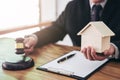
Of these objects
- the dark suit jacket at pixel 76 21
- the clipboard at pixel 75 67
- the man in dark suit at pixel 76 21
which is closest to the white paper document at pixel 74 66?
the clipboard at pixel 75 67

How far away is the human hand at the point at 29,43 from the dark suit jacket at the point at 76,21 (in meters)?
0.06

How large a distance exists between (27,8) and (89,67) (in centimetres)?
180

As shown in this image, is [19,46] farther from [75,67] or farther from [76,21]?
[76,21]

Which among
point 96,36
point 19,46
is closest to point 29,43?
point 19,46

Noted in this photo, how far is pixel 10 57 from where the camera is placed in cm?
116

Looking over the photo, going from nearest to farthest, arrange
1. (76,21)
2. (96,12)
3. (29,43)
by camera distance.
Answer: (29,43)
(96,12)
(76,21)

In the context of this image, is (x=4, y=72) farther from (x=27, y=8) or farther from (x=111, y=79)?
(x=27, y=8)

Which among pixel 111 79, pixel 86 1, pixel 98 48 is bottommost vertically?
pixel 111 79

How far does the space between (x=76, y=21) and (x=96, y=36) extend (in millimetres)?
773

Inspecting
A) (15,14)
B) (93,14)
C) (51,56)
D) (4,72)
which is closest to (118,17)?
(93,14)

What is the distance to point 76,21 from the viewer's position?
1659 millimetres

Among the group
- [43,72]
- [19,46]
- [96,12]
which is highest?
[96,12]

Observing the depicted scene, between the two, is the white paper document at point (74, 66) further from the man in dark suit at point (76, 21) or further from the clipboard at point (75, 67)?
the man in dark suit at point (76, 21)

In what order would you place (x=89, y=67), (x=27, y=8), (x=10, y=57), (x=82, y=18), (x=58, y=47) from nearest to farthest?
(x=89, y=67)
(x=10, y=57)
(x=58, y=47)
(x=82, y=18)
(x=27, y=8)
